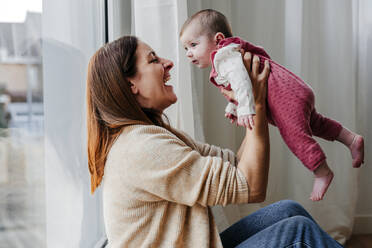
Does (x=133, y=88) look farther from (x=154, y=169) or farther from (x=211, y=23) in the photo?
(x=211, y=23)

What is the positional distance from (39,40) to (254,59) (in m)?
0.57

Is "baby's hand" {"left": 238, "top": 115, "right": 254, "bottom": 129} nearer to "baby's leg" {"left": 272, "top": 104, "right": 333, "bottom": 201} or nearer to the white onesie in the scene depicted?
the white onesie

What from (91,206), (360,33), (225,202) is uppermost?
(360,33)

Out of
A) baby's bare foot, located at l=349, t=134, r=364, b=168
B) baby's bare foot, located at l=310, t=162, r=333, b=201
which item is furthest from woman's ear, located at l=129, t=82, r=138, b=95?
baby's bare foot, located at l=349, t=134, r=364, b=168

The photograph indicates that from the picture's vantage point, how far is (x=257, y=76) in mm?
1070

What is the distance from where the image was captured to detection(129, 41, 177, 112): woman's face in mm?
1060

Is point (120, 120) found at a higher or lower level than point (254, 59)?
lower

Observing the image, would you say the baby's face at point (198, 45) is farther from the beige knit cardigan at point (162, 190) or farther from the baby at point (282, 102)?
the beige knit cardigan at point (162, 190)

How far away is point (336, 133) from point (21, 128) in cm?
95

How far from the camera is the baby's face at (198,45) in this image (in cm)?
125

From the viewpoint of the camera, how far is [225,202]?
0.92m

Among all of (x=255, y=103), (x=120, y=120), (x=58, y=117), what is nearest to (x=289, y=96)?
(x=255, y=103)

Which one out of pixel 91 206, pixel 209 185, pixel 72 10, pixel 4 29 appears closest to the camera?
pixel 4 29

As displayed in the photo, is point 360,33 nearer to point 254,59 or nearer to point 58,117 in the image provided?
point 254,59
